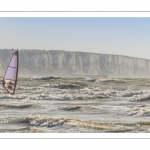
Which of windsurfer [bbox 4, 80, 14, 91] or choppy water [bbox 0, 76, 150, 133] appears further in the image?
windsurfer [bbox 4, 80, 14, 91]

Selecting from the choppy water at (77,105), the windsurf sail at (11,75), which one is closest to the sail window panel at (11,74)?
the windsurf sail at (11,75)

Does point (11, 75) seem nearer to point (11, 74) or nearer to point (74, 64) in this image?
point (11, 74)

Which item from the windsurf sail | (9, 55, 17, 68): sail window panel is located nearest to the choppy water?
the windsurf sail

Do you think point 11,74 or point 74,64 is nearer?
point 11,74

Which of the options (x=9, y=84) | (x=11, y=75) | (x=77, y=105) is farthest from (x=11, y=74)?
(x=77, y=105)

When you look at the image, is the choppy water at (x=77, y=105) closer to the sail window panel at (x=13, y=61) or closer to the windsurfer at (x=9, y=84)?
the windsurfer at (x=9, y=84)

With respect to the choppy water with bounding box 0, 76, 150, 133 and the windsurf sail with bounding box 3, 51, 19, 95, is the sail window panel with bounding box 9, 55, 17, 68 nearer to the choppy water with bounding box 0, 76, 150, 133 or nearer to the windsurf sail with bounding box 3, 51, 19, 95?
the windsurf sail with bounding box 3, 51, 19, 95
